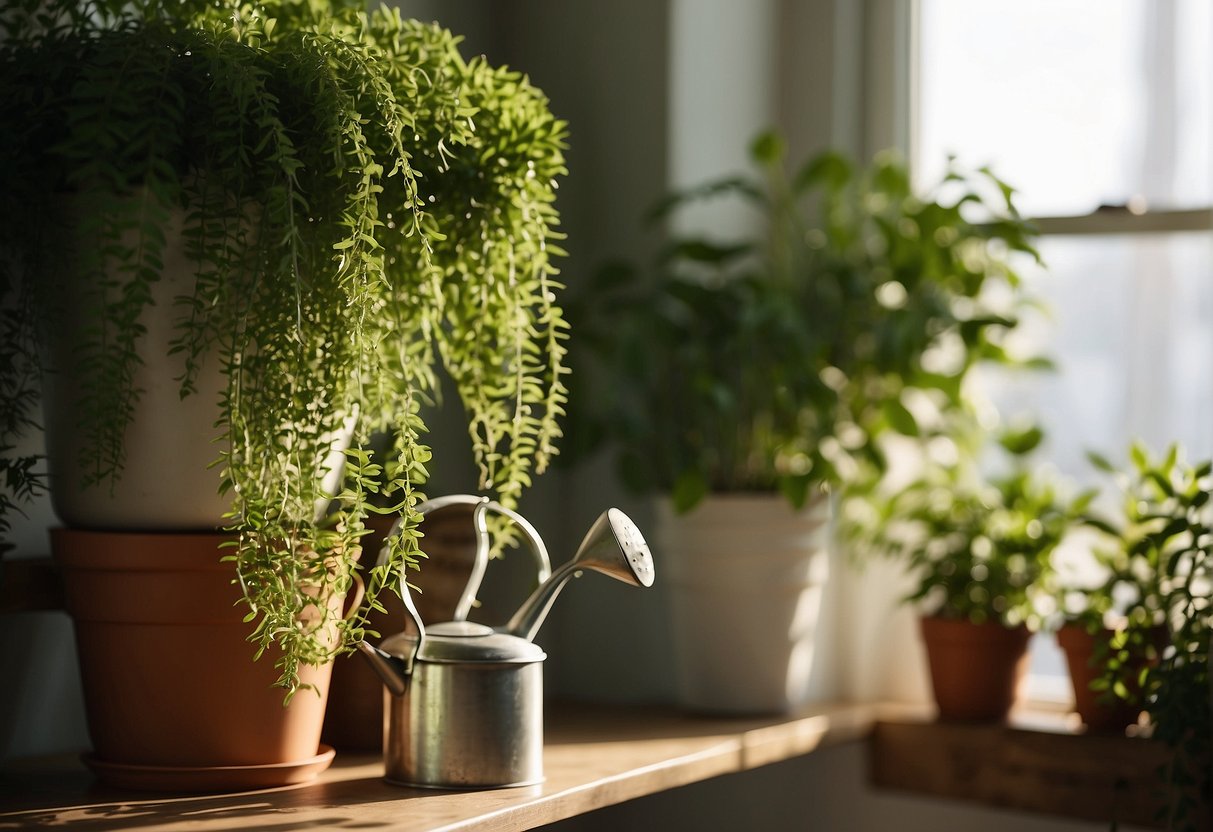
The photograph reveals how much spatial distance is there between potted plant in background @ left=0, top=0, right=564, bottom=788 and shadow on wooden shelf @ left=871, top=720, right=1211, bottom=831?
2.92ft

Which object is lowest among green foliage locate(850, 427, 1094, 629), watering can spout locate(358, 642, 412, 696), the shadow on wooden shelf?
the shadow on wooden shelf

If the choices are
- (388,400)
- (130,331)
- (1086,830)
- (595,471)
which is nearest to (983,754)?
(1086,830)

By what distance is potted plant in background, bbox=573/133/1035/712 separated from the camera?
5.36 feet

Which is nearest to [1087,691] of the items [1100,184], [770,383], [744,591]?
[744,591]

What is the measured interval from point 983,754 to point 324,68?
1185 millimetres

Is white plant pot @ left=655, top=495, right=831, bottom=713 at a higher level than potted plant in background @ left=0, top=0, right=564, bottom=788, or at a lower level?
lower

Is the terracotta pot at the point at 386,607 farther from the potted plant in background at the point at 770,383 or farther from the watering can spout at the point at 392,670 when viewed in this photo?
the potted plant in background at the point at 770,383

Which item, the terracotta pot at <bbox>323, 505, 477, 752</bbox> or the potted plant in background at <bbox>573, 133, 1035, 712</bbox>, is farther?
the potted plant in background at <bbox>573, 133, 1035, 712</bbox>

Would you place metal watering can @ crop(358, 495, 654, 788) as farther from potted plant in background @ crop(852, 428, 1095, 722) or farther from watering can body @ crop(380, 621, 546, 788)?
potted plant in background @ crop(852, 428, 1095, 722)

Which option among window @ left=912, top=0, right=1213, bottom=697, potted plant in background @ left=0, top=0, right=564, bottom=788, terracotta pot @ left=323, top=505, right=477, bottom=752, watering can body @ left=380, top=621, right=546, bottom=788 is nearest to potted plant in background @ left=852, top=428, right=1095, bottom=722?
window @ left=912, top=0, right=1213, bottom=697

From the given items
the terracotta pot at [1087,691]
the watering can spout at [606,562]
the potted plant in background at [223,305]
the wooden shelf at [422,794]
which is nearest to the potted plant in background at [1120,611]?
the terracotta pot at [1087,691]

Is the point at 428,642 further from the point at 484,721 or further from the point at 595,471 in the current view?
the point at 595,471

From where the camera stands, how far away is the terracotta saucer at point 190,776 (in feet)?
3.53

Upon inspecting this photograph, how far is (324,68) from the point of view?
101 cm
